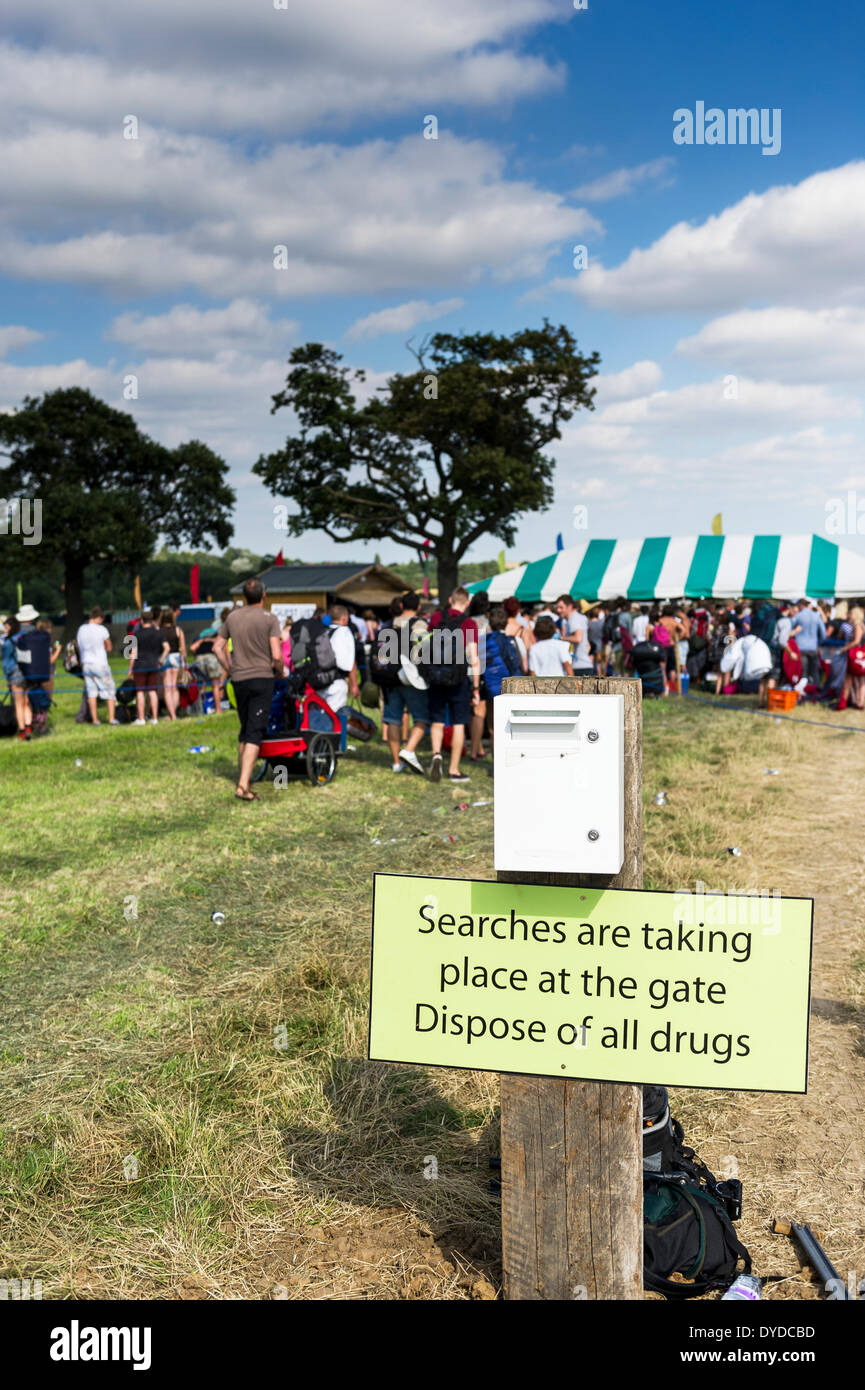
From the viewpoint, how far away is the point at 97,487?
48.4 meters

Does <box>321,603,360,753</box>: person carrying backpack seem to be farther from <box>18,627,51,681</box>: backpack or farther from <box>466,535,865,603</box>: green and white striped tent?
<box>466,535,865,603</box>: green and white striped tent

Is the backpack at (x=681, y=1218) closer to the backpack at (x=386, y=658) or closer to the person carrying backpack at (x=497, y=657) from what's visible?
the backpack at (x=386, y=658)

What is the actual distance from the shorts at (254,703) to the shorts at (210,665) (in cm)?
623

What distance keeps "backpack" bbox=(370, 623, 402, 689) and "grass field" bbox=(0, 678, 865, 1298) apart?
1.60 metres

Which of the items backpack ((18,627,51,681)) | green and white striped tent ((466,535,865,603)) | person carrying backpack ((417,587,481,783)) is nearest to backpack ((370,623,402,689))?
person carrying backpack ((417,587,481,783))

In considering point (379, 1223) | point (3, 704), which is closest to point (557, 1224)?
point (379, 1223)

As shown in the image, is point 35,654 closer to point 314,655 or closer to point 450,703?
point 314,655

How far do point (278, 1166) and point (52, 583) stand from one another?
83.8 meters

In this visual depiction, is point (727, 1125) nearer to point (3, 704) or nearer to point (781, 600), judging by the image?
point (3, 704)

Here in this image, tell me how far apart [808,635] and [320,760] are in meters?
9.27

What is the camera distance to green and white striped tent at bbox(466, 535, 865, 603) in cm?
2030

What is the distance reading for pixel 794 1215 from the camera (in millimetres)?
2812

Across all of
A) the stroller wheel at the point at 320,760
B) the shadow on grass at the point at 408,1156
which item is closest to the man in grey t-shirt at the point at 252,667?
the stroller wheel at the point at 320,760

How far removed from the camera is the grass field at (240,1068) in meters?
2.66
